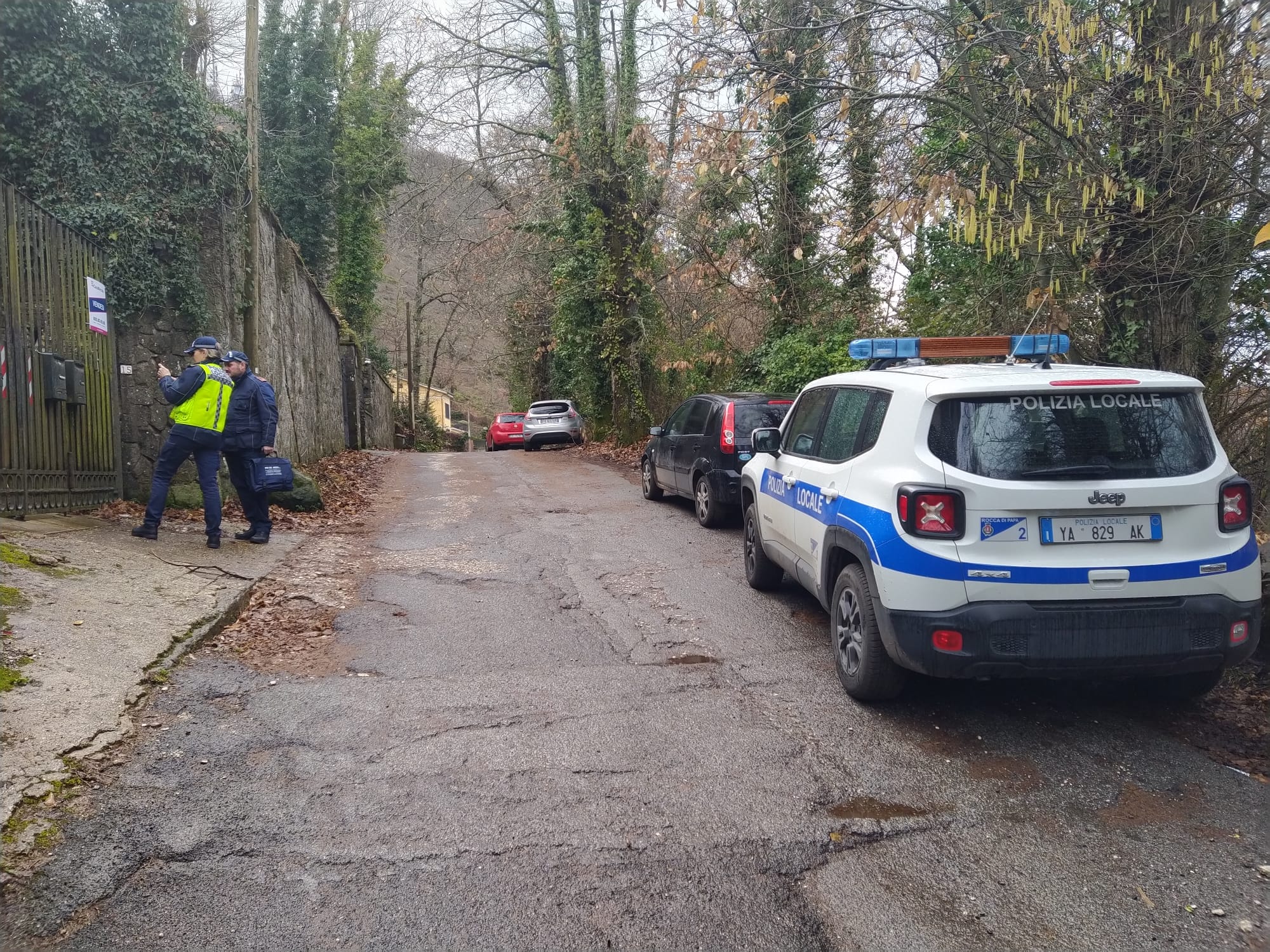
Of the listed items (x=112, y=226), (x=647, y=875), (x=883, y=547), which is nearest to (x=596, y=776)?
(x=647, y=875)

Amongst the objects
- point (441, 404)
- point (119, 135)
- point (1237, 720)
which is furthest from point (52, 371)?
point (441, 404)

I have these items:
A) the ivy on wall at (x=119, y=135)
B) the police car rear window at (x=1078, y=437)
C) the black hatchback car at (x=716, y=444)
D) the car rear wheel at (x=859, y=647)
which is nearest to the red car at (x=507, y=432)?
the black hatchback car at (x=716, y=444)

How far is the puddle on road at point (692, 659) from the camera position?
5.69 metres

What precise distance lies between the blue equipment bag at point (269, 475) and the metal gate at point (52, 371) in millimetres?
1692

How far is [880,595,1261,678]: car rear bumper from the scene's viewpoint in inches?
162

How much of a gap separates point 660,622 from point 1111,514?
3215 millimetres

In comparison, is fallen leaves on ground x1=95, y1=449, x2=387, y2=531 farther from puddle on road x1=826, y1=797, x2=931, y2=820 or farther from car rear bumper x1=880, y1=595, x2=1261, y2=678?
car rear bumper x1=880, y1=595, x2=1261, y2=678

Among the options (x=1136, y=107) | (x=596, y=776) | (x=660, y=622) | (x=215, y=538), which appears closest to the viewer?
(x=596, y=776)

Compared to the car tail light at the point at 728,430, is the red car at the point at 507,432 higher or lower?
lower

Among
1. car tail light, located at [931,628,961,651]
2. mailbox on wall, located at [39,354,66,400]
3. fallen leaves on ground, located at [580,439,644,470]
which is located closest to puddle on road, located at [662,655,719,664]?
car tail light, located at [931,628,961,651]

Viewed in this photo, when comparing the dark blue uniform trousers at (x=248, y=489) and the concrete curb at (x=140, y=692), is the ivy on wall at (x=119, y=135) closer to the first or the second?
the dark blue uniform trousers at (x=248, y=489)

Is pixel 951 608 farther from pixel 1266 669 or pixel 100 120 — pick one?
pixel 100 120

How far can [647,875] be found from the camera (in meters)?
3.28

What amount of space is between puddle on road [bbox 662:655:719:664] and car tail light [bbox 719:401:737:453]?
4501 mm
